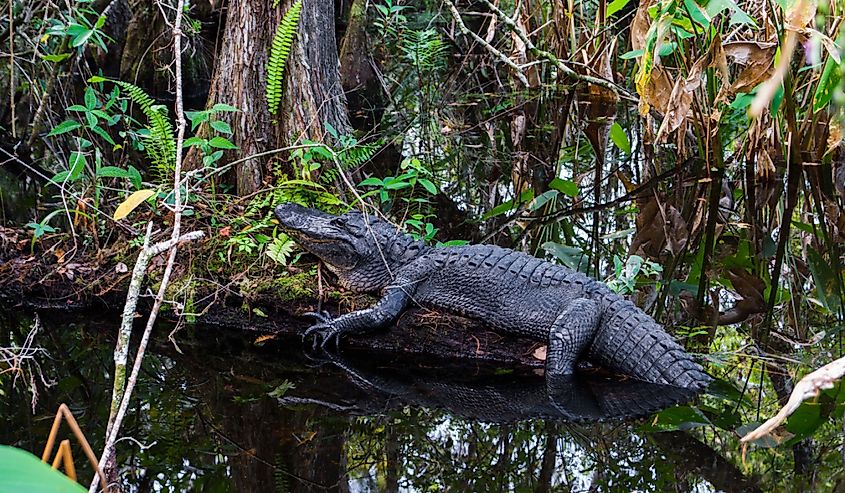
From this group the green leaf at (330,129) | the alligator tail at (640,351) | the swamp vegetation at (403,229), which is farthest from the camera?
the green leaf at (330,129)

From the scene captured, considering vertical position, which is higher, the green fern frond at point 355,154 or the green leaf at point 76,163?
the green fern frond at point 355,154

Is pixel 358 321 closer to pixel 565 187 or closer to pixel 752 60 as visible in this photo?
pixel 565 187

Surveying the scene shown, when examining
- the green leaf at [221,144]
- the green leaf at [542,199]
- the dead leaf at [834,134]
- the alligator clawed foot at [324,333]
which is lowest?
the alligator clawed foot at [324,333]

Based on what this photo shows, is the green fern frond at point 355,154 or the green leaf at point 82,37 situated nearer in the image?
the green leaf at point 82,37

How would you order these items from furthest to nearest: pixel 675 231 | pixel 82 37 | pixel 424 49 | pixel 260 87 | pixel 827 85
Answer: pixel 424 49 → pixel 675 231 → pixel 260 87 → pixel 82 37 → pixel 827 85

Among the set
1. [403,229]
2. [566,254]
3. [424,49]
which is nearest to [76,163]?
[403,229]

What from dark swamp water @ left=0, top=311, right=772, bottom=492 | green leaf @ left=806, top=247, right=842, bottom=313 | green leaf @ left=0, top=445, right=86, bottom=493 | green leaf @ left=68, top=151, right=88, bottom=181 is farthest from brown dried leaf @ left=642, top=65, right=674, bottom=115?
green leaf @ left=0, top=445, right=86, bottom=493

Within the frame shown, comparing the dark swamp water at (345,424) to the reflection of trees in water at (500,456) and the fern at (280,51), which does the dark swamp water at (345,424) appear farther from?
the fern at (280,51)

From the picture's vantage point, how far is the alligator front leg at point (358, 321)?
4.00 meters

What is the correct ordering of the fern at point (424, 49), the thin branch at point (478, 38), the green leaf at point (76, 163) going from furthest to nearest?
the fern at point (424, 49) < the thin branch at point (478, 38) < the green leaf at point (76, 163)

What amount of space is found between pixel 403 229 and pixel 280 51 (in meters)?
1.20

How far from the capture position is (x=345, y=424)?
319 centimetres

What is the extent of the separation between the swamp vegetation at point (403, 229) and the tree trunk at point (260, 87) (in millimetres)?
15

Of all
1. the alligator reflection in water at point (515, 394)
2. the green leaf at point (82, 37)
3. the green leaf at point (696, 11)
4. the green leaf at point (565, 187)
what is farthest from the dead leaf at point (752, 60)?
the green leaf at point (82, 37)
